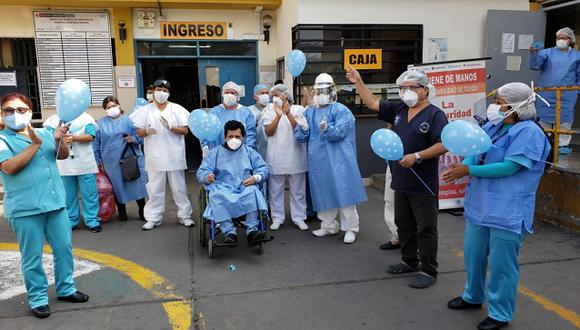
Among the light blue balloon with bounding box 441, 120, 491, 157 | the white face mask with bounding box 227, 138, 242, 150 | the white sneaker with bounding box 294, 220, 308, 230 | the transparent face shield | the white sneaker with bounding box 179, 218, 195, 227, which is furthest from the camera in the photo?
the white sneaker with bounding box 179, 218, 195, 227

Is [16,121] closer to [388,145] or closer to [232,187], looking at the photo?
[232,187]

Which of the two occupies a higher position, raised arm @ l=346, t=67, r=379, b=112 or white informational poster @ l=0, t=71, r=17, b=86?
white informational poster @ l=0, t=71, r=17, b=86

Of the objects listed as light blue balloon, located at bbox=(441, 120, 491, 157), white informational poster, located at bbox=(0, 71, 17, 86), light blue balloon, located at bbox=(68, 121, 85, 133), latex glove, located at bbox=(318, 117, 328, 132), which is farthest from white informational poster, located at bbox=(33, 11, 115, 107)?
light blue balloon, located at bbox=(441, 120, 491, 157)

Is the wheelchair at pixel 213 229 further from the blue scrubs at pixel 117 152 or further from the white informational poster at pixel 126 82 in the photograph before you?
the white informational poster at pixel 126 82

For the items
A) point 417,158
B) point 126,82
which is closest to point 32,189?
point 417,158

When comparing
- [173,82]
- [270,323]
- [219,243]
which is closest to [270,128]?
[219,243]

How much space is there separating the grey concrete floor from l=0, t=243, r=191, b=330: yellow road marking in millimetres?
58

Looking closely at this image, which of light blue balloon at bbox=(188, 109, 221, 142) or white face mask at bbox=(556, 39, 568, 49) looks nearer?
light blue balloon at bbox=(188, 109, 221, 142)

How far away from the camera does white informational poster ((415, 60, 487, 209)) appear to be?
18.1 ft

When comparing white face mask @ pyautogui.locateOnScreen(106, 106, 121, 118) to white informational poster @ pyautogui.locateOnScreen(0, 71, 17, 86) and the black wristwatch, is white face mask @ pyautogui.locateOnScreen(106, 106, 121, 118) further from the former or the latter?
the black wristwatch

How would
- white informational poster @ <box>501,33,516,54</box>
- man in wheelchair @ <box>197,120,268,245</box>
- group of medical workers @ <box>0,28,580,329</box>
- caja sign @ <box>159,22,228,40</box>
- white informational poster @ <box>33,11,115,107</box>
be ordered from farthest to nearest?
caja sign @ <box>159,22,228,40</box>, white informational poster @ <box>33,11,115,107</box>, white informational poster @ <box>501,33,516,54</box>, man in wheelchair @ <box>197,120,268,245</box>, group of medical workers @ <box>0,28,580,329</box>

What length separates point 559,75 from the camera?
6.52 metres

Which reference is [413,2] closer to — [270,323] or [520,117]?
[520,117]

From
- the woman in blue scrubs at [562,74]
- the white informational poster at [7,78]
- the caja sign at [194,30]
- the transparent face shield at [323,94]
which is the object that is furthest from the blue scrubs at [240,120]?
the white informational poster at [7,78]
